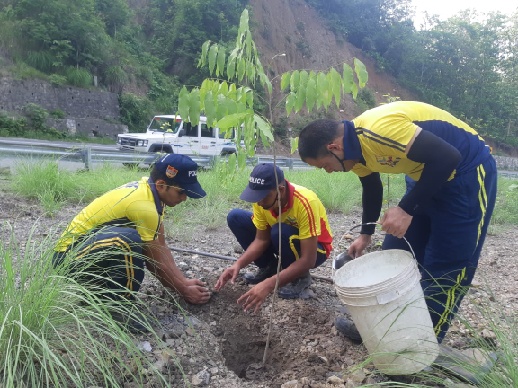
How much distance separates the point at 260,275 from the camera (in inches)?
135

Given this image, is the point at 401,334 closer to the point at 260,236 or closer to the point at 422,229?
the point at 422,229

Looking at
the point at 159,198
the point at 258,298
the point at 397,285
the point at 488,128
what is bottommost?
the point at 488,128

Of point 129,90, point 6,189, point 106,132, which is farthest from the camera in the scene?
point 129,90

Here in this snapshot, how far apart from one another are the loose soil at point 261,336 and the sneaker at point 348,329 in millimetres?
45

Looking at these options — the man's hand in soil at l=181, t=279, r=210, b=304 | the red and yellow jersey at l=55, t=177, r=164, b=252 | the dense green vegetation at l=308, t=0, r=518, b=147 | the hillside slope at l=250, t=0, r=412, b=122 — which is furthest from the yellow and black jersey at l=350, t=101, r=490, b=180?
the dense green vegetation at l=308, t=0, r=518, b=147

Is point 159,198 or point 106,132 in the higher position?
point 159,198

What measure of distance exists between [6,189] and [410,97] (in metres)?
40.3

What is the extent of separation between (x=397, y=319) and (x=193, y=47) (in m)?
27.1

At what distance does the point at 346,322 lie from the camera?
2.59 metres

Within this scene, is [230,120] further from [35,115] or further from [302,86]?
[35,115]

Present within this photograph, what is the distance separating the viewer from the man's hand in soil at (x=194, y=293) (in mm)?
2789

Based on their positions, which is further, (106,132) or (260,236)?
(106,132)

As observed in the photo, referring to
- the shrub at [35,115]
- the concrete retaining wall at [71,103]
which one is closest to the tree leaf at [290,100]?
the shrub at [35,115]

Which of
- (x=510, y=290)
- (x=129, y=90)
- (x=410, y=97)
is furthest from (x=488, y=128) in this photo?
(x=510, y=290)
